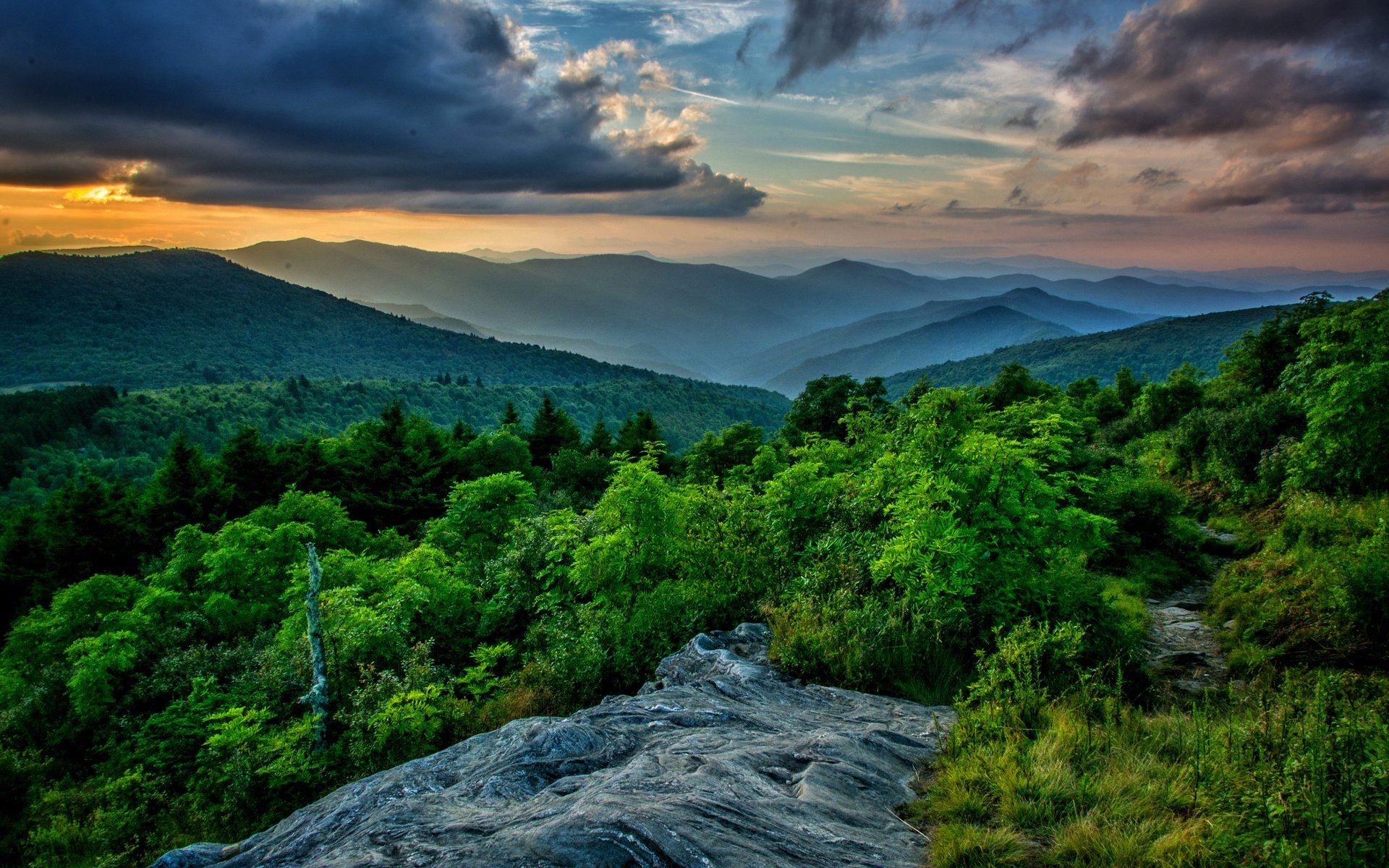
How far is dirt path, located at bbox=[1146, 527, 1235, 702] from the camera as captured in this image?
904cm

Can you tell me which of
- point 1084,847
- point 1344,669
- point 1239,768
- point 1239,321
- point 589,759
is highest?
point 1239,321

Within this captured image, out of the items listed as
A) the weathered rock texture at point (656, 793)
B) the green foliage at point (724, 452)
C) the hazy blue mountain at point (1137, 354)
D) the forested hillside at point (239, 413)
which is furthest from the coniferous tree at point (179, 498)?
the hazy blue mountain at point (1137, 354)

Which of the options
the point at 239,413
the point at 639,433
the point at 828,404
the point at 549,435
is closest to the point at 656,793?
the point at 828,404

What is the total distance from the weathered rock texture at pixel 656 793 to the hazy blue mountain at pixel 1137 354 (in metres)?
161

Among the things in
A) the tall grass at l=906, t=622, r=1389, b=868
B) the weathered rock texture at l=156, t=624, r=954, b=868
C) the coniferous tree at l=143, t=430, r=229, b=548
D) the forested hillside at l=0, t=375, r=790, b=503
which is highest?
the tall grass at l=906, t=622, r=1389, b=868

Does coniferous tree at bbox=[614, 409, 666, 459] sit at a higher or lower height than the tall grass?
lower

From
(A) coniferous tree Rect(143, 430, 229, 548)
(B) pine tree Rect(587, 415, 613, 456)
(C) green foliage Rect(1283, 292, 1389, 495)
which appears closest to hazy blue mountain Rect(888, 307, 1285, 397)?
(B) pine tree Rect(587, 415, 613, 456)

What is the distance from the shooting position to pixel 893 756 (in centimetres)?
614

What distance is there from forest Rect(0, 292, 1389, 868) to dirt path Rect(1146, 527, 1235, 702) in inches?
13.3

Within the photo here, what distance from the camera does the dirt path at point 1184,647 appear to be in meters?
9.04

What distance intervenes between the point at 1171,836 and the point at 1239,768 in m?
0.94

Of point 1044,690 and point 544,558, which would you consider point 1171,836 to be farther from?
point 544,558

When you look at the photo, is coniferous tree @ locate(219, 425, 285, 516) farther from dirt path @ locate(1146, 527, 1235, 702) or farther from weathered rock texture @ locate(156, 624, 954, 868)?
dirt path @ locate(1146, 527, 1235, 702)

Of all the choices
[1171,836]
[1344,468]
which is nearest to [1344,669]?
[1171,836]
